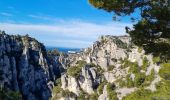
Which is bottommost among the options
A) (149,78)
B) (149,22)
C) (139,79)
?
(139,79)

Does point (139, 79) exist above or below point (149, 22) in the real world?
below

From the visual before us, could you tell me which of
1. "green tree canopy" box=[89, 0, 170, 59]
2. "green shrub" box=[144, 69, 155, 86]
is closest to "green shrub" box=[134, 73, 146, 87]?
"green shrub" box=[144, 69, 155, 86]

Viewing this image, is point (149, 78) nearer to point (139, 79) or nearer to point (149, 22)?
point (139, 79)

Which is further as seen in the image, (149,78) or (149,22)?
(149,78)

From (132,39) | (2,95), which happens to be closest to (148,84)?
(2,95)

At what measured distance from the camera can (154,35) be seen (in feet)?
120

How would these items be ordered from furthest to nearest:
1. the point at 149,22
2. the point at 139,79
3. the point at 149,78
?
the point at 139,79, the point at 149,78, the point at 149,22

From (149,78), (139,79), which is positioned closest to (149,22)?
(149,78)

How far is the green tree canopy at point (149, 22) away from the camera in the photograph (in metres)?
34.9

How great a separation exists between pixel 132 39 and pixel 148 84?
471 feet

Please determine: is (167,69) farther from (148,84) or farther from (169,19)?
(148,84)

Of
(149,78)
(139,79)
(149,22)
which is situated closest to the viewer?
(149,22)

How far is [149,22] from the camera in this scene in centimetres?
3631

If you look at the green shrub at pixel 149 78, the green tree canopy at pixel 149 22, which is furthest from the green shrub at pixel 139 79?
the green tree canopy at pixel 149 22
